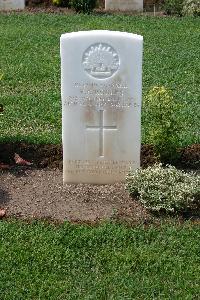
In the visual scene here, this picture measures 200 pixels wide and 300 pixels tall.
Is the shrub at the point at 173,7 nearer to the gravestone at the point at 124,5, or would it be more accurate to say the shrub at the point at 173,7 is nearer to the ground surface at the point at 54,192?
the gravestone at the point at 124,5

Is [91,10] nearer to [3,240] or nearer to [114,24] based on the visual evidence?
[114,24]

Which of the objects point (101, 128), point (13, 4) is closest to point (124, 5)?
point (13, 4)

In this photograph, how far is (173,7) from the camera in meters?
15.9

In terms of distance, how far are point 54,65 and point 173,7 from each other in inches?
231

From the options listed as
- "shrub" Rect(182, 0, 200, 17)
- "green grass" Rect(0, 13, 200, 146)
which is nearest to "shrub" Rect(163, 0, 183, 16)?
"shrub" Rect(182, 0, 200, 17)

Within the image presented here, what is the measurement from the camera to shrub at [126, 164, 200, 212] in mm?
5449

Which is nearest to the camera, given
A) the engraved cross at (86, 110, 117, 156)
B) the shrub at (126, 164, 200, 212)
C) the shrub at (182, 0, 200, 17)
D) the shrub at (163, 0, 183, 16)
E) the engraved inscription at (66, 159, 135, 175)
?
the shrub at (126, 164, 200, 212)

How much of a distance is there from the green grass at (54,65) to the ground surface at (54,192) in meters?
0.33

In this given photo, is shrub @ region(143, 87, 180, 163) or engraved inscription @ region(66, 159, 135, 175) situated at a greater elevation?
shrub @ region(143, 87, 180, 163)

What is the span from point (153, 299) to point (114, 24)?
1029 centimetres

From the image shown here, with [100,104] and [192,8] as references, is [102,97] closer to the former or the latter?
[100,104]

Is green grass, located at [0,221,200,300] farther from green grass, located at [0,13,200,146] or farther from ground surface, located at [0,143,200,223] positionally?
green grass, located at [0,13,200,146]

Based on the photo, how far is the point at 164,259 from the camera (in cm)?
488

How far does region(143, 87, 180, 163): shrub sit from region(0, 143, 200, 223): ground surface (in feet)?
0.63
